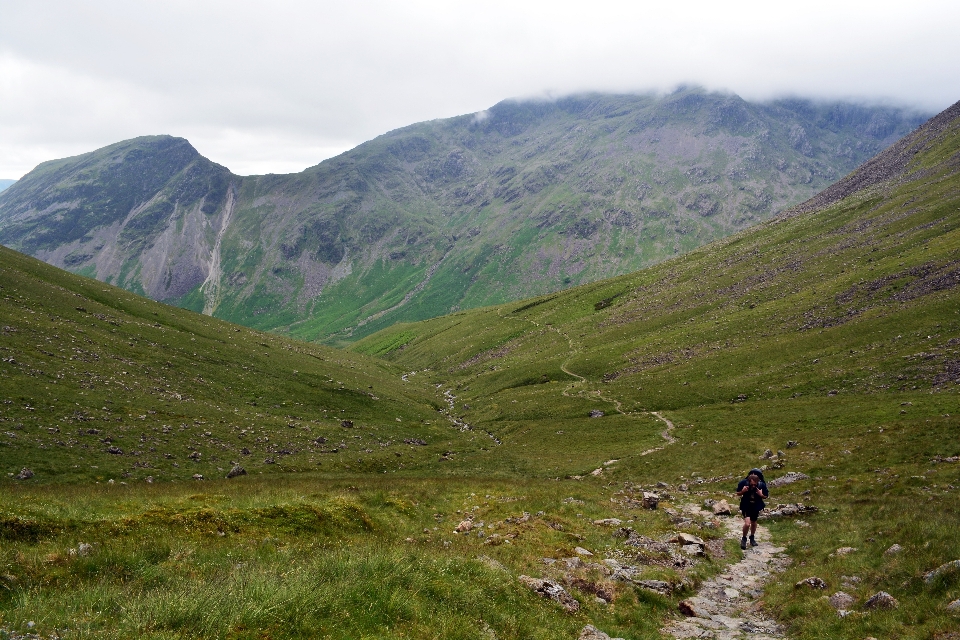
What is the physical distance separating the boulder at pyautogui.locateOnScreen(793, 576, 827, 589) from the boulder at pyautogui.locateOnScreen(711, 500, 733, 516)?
12.9 metres

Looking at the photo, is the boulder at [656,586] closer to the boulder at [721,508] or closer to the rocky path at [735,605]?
the rocky path at [735,605]

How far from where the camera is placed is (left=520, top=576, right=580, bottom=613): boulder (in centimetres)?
1509

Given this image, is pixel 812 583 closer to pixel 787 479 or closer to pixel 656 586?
pixel 656 586

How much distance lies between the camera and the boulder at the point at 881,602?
1373 cm

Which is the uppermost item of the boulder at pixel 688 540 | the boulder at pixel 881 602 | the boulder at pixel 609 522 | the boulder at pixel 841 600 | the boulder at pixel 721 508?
the boulder at pixel 881 602

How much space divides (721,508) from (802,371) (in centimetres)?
5261

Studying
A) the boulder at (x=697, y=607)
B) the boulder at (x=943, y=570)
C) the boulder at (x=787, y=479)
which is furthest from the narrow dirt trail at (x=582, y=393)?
the boulder at (x=943, y=570)

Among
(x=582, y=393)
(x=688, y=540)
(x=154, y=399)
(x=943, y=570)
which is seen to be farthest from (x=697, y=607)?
(x=582, y=393)

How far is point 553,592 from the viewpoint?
15406 mm

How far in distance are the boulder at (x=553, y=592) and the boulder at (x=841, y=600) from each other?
7910mm

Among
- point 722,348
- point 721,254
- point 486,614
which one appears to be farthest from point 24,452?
point 721,254

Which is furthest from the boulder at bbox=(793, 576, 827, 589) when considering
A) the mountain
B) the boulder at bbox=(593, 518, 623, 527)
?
the mountain

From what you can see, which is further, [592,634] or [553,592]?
[553,592]

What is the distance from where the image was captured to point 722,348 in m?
90.3
